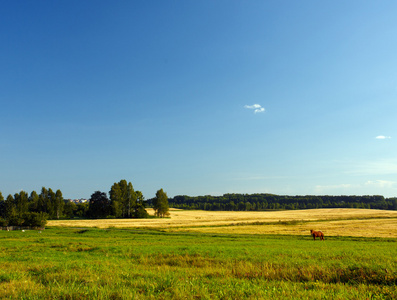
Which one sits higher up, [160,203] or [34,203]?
[34,203]

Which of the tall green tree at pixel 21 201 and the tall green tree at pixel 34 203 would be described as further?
the tall green tree at pixel 34 203

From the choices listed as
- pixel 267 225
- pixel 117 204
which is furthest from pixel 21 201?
pixel 267 225

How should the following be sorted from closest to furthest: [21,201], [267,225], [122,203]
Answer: [267,225] < [21,201] < [122,203]

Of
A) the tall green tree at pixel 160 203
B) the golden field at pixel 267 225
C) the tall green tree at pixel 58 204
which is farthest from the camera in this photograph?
the tall green tree at pixel 160 203

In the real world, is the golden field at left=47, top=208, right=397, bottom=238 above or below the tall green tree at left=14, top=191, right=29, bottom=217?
below

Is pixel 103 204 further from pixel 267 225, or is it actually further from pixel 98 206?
pixel 267 225

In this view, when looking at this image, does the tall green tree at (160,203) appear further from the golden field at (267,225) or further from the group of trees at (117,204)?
the golden field at (267,225)

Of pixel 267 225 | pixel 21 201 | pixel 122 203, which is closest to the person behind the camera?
pixel 267 225

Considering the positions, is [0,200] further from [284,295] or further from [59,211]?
[284,295]

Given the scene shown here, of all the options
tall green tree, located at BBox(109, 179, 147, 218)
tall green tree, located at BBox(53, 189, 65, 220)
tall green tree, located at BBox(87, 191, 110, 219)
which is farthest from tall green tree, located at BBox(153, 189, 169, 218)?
tall green tree, located at BBox(53, 189, 65, 220)

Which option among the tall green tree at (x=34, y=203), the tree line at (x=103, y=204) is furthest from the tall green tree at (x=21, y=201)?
the tall green tree at (x=34, y=203)

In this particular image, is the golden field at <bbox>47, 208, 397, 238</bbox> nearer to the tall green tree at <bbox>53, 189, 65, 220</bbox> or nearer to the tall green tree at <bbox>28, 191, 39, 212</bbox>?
the tall green tree at <bbox>53, 189, 65, 220</bbox>

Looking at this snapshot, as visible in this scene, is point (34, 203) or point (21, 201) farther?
point (34, 203)

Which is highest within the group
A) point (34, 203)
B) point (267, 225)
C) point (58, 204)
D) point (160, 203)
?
point (34, 203)
